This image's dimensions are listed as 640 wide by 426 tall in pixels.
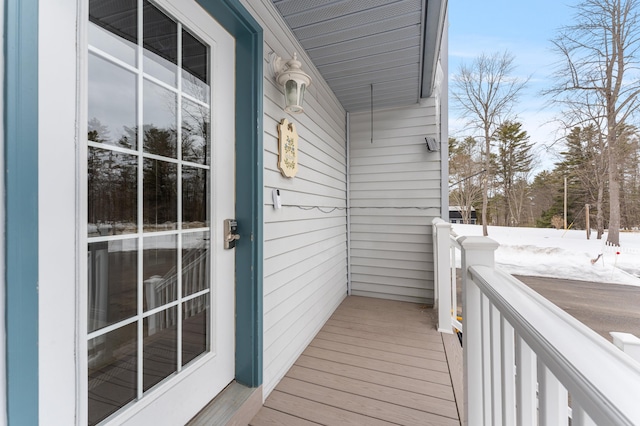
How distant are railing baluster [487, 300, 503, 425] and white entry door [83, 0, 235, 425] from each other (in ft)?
4.12

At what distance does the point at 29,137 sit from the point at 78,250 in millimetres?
340

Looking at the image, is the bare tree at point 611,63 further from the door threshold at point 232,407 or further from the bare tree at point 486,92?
the door threshold at point 232,407

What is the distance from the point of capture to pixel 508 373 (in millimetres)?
796

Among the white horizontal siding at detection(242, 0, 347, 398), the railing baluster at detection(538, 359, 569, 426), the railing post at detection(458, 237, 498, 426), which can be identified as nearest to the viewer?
the railing baluster at detection(538, 359, 569, 426)

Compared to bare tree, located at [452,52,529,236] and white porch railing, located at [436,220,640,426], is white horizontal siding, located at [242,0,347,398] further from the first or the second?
bare tree, located at [452,52,529,236]

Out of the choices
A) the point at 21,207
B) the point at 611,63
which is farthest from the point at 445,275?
the point at 611,63

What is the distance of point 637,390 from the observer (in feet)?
1.11

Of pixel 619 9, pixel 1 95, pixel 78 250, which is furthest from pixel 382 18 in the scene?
pixel 619 9

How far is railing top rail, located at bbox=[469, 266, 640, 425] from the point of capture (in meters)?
0.34

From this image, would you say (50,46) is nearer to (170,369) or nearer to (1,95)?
(1,95)

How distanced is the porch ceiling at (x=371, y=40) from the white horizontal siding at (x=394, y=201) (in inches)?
20.8

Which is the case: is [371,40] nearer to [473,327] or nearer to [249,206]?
[249,206]

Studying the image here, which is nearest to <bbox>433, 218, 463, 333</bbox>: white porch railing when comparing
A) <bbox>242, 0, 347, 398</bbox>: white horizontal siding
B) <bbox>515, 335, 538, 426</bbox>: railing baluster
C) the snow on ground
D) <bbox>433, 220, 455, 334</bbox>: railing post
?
<bbox>433, 220, 455, 334</bbox>: railing post

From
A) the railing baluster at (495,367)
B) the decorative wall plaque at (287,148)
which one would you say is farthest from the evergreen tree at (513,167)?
the railing baluster at (495,367)
